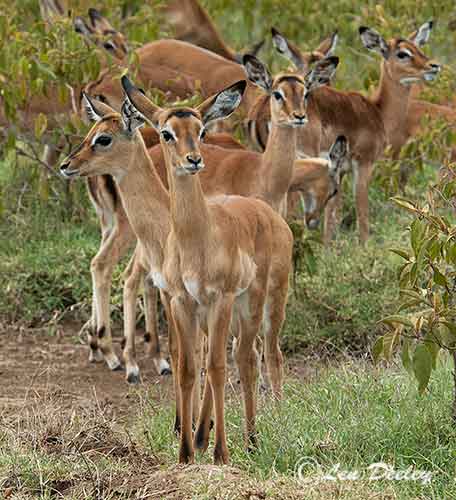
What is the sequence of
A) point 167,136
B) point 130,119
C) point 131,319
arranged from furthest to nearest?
1. point 131,319
2. point 130,119
3. point 167,136

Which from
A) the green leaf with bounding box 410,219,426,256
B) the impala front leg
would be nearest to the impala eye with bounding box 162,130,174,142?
the impala front leg

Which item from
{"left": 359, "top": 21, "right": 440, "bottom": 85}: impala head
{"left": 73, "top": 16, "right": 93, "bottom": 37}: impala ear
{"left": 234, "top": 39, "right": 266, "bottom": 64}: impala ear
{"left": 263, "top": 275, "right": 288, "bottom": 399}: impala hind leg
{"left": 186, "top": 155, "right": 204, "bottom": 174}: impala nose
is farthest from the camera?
{"left": 234, "top": 39, "right": 266, "bottom": 64}: impala ear

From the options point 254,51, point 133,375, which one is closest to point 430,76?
point 254,51

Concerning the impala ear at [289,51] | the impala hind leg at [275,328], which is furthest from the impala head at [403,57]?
the impala hind leg at [275,328]

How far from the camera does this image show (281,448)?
5.29 metres

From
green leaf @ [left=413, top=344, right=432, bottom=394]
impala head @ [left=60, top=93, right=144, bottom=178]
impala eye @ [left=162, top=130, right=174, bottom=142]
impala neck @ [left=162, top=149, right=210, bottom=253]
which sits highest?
impala eye @ [left=162, top=130, right=174, bottom=142]

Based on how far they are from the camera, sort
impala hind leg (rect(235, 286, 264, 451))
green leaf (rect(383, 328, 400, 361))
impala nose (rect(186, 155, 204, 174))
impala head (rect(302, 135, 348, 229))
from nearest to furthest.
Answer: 1. green leaf (rect(383, 328, 400, 361))
2. impala nose (rect(186, 155, 204, 174))
3. impala hind leg (rect(235, 286, 264, 451))
4. impala head (rect(302, 135, 348, 229))

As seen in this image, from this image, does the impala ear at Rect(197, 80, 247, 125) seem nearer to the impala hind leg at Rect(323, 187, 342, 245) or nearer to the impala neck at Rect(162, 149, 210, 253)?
the impala neck at Rect(162, 149, 210, 253)

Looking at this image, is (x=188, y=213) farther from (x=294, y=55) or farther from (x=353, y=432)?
(x=294, y=55)

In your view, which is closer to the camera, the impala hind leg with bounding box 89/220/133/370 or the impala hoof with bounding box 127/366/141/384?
the impala hoof with bounding box 127/366/141/384

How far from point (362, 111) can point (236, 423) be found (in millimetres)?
4770

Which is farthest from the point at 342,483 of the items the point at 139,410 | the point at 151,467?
the point at 139,410

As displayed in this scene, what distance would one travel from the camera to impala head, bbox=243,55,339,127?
781cm

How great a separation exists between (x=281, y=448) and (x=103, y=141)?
196 centimetres
